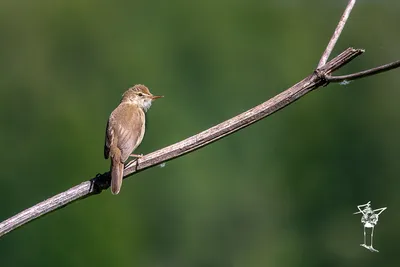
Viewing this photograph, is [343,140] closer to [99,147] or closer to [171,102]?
[171,102]

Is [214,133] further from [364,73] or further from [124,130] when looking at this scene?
[124,130]

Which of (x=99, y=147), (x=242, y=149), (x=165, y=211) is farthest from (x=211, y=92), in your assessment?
(x=99, y=147)

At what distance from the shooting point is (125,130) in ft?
22.0

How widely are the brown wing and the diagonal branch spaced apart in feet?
6.76

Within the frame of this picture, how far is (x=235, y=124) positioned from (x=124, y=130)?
2848mm

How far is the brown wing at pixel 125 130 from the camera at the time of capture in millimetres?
6512

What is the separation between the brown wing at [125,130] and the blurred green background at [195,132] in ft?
73.1

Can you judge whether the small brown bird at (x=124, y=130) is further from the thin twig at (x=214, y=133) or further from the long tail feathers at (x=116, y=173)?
the thin twig at (x=214, y=133)

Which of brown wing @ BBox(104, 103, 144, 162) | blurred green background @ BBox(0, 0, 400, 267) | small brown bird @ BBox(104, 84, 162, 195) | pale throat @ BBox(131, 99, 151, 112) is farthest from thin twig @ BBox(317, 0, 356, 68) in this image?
blurred green background @ BBox(0, 0, 400, 267)

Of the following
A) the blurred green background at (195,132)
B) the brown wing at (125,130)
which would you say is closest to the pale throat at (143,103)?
the brown wing at (125,130)

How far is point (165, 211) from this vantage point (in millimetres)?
38281

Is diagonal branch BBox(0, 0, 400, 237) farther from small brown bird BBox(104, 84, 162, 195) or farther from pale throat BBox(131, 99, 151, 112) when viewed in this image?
pale throat BBox(131, 99, 151, 112)

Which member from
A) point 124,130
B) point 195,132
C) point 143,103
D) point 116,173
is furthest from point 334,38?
point 195,132

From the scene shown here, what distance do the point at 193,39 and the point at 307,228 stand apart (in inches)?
678
